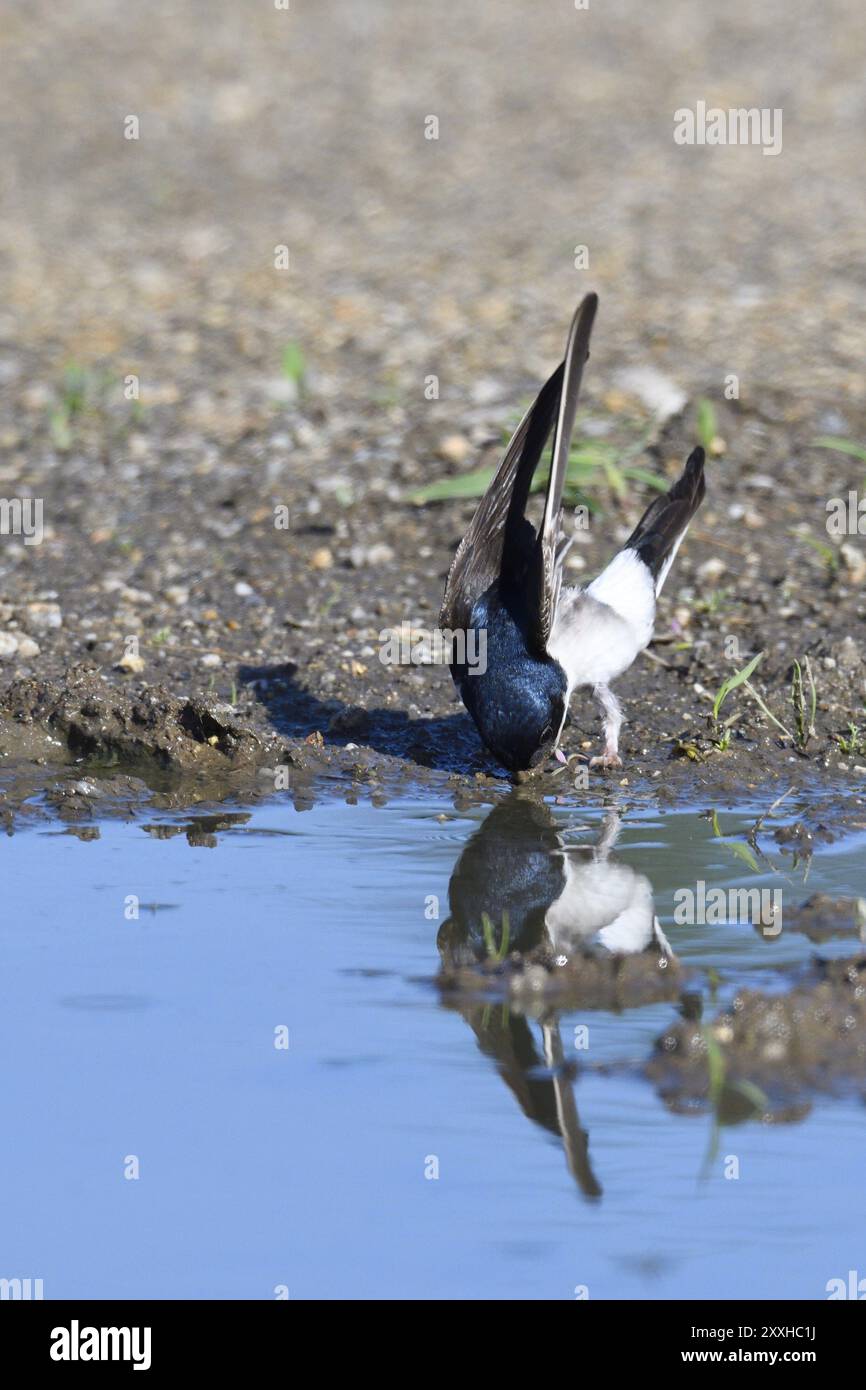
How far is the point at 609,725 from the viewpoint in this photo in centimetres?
595

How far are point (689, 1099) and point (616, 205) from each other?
381 inches

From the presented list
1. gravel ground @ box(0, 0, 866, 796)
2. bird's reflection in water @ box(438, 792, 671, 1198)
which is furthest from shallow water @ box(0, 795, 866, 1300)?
gravel ground @ box(0, 0, 866, 796)

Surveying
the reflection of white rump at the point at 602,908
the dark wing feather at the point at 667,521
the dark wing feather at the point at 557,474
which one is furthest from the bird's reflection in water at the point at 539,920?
the dark wing feather at the point at 667,521

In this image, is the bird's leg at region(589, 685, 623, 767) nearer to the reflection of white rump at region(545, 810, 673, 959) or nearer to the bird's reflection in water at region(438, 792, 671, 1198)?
the bird's reflection in water at region(438, 792, 671, 1198)

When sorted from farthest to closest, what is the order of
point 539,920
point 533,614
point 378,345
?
point 378,345 < point 533,614 < point 539,920

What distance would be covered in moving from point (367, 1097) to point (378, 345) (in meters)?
7.04

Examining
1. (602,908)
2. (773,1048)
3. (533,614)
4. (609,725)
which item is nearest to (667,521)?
(609,725)

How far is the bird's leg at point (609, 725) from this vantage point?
5941 millimetres

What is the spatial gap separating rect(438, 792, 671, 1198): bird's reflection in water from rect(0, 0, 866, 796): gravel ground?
677mm

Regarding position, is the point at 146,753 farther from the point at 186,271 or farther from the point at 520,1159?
the point at 186,271

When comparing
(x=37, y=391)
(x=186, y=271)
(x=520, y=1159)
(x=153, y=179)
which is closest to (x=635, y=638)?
(x=520, y=1159)

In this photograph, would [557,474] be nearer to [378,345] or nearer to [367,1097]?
[367,1097]

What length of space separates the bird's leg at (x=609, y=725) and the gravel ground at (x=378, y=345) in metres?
0.06

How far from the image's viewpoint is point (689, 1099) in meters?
3.62
